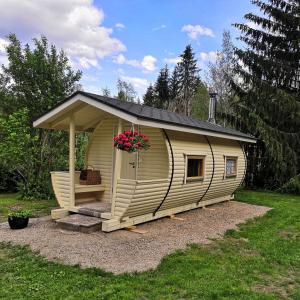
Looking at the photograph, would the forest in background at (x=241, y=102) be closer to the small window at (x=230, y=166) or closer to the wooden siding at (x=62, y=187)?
the wooden siding at (x=62, y=187)

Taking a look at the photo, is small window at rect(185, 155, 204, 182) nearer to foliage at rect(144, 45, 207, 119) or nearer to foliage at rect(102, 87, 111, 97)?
foliage at rect(102, 87, 111, 97)

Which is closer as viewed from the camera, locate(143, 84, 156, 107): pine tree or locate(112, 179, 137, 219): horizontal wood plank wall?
locate(112, 179, 137, 219): horizontal wood plank wall

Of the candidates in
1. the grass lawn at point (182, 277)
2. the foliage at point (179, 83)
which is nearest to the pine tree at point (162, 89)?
the foliage at point (179, 83)

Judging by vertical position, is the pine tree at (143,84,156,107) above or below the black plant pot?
above


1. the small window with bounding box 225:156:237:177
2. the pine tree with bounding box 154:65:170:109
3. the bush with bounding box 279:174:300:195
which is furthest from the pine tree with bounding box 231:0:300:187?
the pine tree with bounding box 154:65:170:109

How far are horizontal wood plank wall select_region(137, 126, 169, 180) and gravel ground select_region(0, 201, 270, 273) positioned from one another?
1.18m

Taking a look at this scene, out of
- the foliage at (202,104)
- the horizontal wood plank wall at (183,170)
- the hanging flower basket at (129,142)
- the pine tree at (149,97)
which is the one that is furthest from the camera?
the pine tree at (149,97)

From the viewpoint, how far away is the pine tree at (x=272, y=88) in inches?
601

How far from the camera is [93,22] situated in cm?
1480

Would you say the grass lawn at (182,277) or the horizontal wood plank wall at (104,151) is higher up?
the horizontal wood plank wall at (104,151)

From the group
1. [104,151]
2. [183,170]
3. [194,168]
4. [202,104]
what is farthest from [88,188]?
[202,104]

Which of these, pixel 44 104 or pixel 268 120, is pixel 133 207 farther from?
pixel 268 120

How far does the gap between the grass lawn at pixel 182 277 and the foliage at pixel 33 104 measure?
6.15 m

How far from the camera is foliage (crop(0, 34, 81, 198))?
A: 38.4 feet
